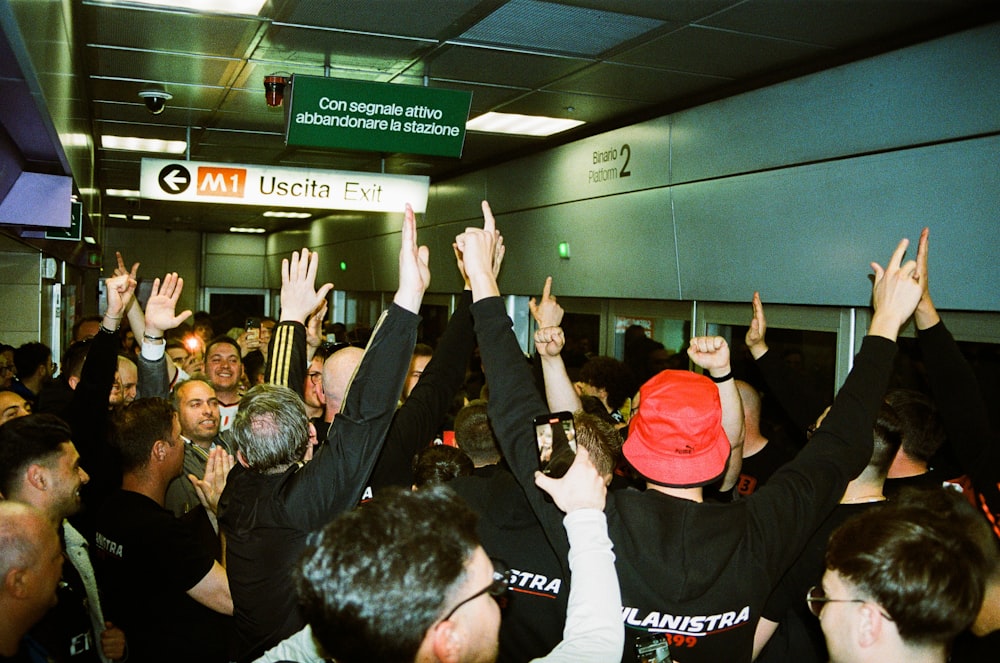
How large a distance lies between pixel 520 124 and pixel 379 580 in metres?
6.44

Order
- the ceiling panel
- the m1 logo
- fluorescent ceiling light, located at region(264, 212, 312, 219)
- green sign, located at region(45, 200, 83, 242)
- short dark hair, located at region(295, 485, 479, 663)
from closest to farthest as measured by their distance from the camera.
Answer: short dark hair, located at region(295, 485, 479, 663) < the ceiling panel < the m1 logo < green sign, located at region(45, 200, 83, 242) < fluorescent ceiling light, located at region(264, 212, 312, 219)

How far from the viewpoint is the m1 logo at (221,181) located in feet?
21.4

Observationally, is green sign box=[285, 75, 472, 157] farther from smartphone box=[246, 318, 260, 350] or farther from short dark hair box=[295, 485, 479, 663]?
short dark hair box=[295, 485, 479, 663]

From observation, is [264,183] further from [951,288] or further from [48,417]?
[951,288]

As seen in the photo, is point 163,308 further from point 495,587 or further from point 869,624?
point 869,624

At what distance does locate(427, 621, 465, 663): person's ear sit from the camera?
4.56 ft

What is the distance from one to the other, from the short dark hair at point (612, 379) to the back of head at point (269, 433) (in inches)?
119

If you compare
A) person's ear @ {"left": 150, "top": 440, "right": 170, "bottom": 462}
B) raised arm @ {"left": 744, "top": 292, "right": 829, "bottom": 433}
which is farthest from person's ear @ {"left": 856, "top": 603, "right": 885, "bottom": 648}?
person's ear @ {"left": 150, "top": 440, "right": 170, "bottom": 462}

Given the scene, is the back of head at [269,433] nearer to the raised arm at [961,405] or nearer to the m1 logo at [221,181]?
the raised arm at [961,405]

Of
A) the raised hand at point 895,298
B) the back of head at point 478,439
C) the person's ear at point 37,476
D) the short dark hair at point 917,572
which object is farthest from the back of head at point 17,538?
the raised hand at point 895,298

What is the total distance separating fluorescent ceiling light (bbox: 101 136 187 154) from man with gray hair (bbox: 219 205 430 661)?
23.5 ft

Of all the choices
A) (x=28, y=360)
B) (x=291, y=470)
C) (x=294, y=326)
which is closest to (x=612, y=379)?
(x=294, y=326)

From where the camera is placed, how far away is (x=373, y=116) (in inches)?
207

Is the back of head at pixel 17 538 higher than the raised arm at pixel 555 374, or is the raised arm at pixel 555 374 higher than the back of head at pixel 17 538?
the raised arm at pixel 555 374
